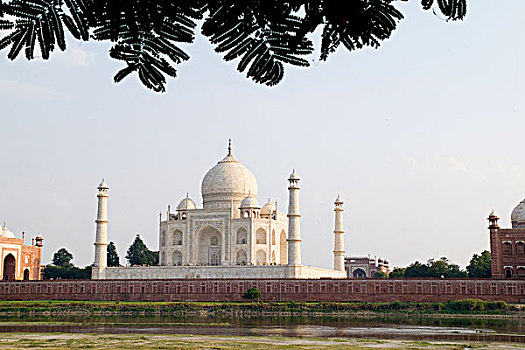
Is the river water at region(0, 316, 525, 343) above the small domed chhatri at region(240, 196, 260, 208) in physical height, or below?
below

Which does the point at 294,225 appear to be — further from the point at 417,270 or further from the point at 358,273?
the point at 358,273

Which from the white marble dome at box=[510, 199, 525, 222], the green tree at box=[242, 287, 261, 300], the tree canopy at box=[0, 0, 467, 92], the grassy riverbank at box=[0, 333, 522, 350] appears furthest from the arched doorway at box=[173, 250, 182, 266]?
the tree canopy at box=[0, 0, 467, 92]

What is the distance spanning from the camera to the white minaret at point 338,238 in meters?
43.1

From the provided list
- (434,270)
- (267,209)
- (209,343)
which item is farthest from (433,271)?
(209,343)

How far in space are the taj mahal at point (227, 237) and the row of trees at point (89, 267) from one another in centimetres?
1021

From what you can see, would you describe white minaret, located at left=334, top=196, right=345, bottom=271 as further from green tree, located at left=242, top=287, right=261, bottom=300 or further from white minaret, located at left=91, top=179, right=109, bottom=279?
white minaret, located at left=91, top=179, right=109, bottom=279

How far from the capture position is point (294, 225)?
39.2 metres

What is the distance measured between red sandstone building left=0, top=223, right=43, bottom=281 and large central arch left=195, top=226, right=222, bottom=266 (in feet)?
42.4

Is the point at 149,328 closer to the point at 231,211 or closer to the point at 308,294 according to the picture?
the point at 308,294

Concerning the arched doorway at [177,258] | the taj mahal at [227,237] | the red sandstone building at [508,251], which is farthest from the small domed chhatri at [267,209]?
the red sandstone building at [508,251]

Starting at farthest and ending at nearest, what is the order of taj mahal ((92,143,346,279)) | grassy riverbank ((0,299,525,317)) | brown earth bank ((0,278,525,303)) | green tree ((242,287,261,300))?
taj mahal ((92,143,346,279))
green tree ((242,287,261,300))
brown earth bank ((0,278,525,303))
grassy riverbank ((0,299,525,317))

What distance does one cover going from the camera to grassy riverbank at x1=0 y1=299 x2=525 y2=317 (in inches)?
1314

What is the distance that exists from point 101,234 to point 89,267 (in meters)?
12.3

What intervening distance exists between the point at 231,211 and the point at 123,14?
4169 centimetres
